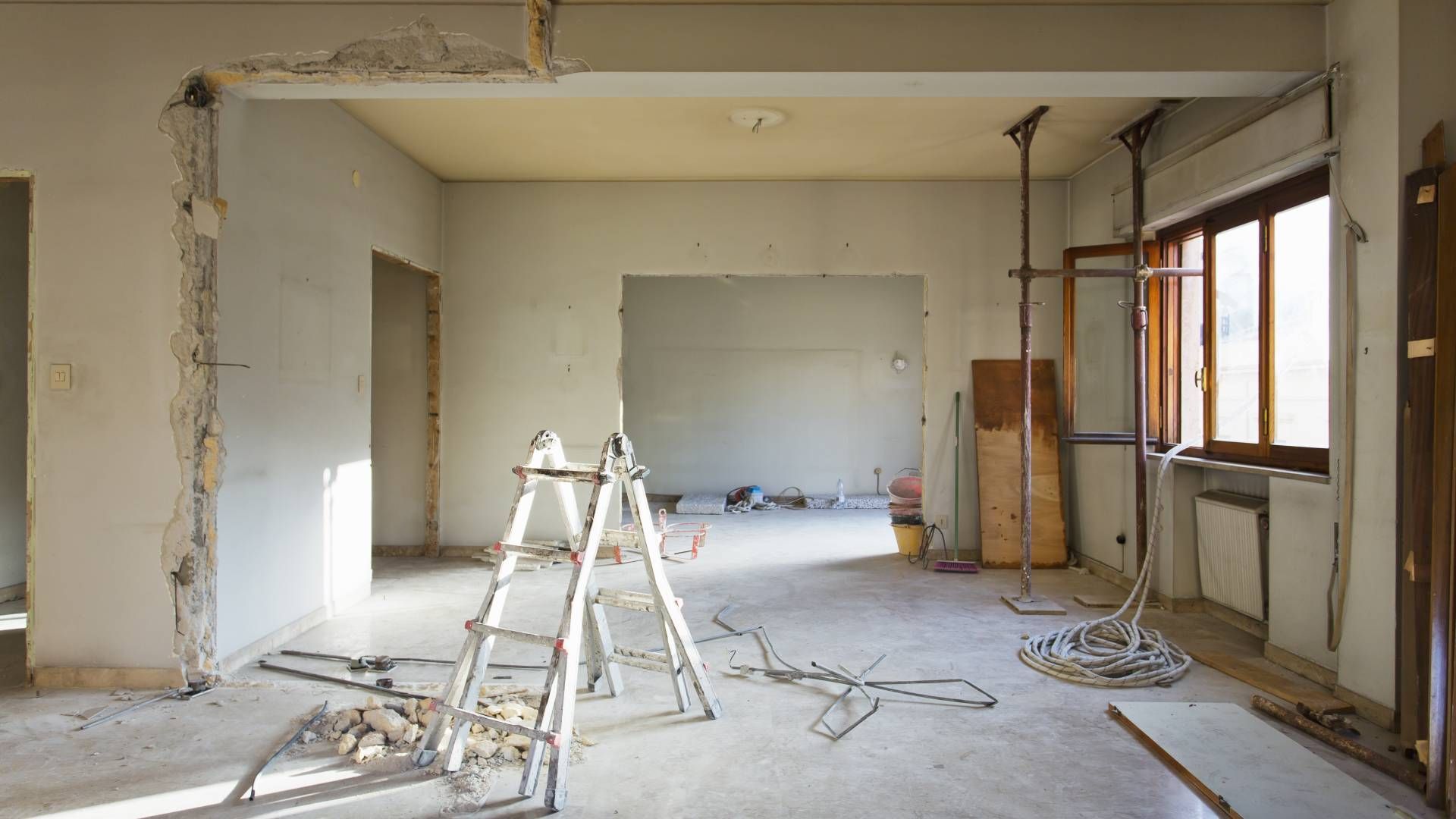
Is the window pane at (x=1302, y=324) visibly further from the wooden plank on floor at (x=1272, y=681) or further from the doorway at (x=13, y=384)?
the doorway at (x=13, y=384)

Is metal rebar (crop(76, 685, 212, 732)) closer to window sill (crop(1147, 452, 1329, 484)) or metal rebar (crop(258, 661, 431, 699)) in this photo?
metal rebar (crop(258, 661, 431, 699))

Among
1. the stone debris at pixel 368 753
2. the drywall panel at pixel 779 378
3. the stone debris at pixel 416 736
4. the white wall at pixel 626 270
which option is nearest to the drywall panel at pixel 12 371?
the white wall at pixel 626 270

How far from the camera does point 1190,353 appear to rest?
4891 mm

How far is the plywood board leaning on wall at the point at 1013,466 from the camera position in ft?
19.4

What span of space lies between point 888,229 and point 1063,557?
3.04 metres

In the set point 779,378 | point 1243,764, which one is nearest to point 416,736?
point 1243,764

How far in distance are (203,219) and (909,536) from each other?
529 cm

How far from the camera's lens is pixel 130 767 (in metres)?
2.62

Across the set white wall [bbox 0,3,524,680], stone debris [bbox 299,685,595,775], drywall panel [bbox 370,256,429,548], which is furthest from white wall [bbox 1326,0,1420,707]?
drywall panel [bbox 370,256,429,548]

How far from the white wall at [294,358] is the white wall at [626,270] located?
126cm

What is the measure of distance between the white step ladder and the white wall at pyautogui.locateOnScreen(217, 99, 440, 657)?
167cm

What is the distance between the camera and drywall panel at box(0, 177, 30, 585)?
4883 millimetres

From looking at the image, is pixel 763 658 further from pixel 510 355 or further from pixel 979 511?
pixel 510 355

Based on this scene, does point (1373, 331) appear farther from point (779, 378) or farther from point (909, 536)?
point (779, 378)
